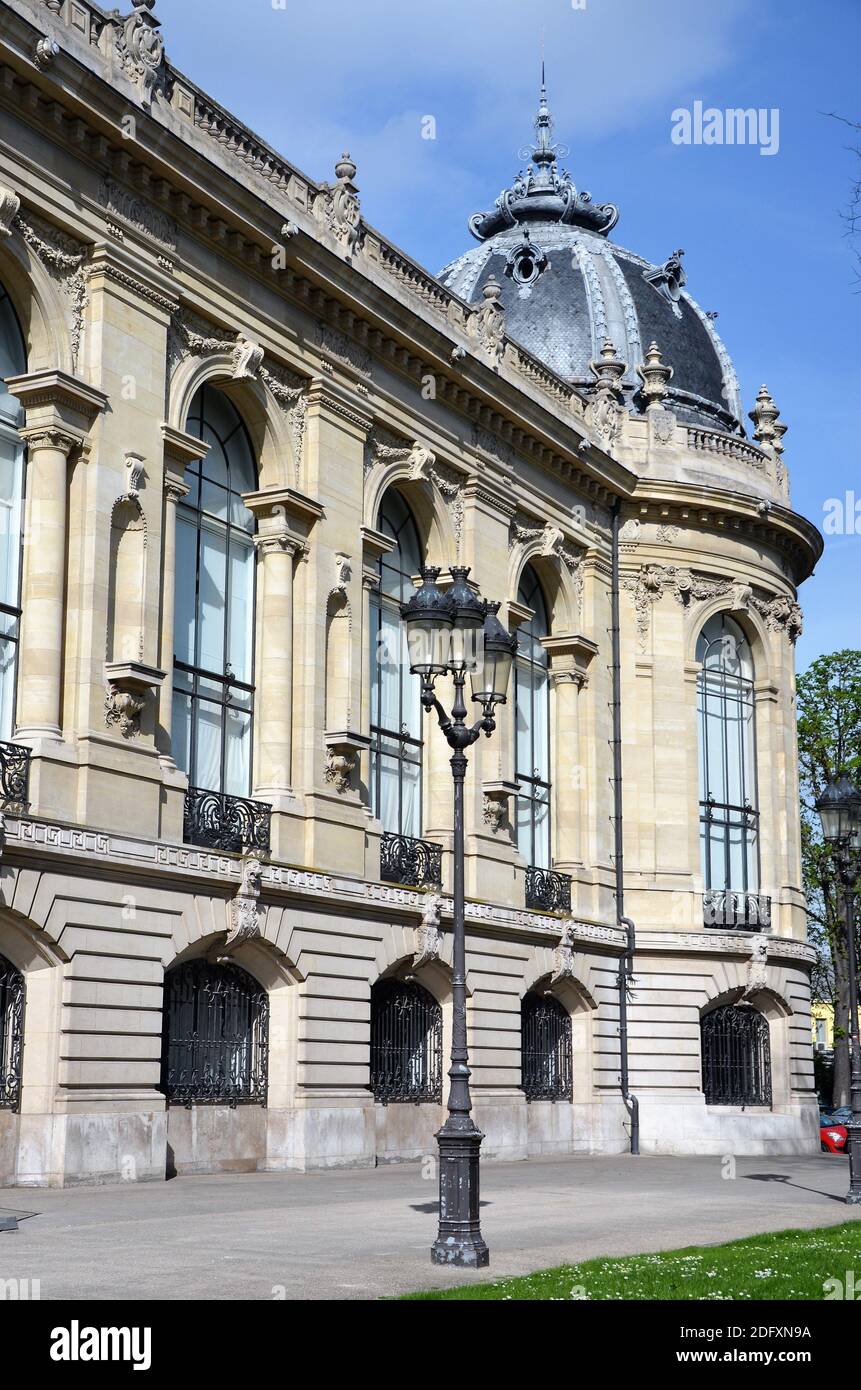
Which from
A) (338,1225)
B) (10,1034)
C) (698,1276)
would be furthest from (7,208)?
(698,1276)

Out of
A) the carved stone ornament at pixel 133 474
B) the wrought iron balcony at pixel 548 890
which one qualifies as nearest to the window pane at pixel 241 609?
the carved stone ornament at pixel 133 474

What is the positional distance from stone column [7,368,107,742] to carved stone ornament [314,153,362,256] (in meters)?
7.84

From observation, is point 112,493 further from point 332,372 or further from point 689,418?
point 689,418

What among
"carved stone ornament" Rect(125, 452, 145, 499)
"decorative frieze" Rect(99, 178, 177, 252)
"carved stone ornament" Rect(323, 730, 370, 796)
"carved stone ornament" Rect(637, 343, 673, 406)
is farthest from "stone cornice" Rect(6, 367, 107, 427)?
"carved stone ornament" Rect(637, 343, 673, 406)

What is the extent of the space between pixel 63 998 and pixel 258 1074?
5.46m

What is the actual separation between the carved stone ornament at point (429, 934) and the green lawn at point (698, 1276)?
15220 mm

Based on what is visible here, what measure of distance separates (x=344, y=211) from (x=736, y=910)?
19.9 m

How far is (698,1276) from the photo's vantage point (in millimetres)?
13359

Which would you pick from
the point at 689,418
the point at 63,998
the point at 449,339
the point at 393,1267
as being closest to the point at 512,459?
the point at 449,339

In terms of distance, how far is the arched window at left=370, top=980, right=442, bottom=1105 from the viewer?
31172 millimetres

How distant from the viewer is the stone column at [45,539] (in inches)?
936

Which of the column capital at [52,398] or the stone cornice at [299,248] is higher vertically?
the stone cornice at [299,248]

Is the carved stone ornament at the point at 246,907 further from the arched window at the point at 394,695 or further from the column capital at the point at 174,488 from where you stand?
the column capital at the point at 174,488
